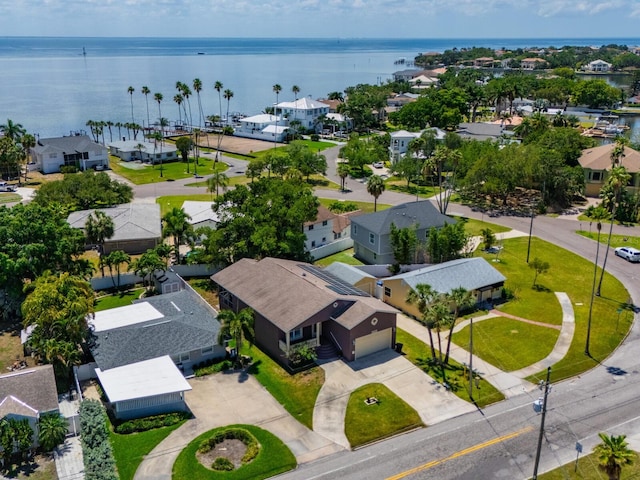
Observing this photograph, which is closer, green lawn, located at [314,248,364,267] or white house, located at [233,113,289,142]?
green lawn, located at [314,248,364,267]

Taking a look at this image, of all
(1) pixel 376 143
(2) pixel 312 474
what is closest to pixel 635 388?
(2) pixel 312 474

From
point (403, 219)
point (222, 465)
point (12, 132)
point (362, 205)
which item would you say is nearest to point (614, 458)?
point (222, 465)

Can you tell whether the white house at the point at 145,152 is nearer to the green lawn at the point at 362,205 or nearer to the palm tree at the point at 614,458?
the green lawn at the point at 362,205

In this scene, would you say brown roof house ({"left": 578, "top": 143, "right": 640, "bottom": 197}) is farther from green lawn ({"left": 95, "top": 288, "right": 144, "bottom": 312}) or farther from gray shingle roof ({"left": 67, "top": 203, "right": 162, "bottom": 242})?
green lawn ({"left": 95, "top": 288, "right": 144, "bottom": 312})

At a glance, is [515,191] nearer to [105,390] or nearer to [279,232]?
[279,232]

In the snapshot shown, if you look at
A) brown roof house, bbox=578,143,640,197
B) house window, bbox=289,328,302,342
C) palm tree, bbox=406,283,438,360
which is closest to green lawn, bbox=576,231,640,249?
brown roof house, bbox=578,143,640,197

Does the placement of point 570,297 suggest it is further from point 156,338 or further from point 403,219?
point 156,338
